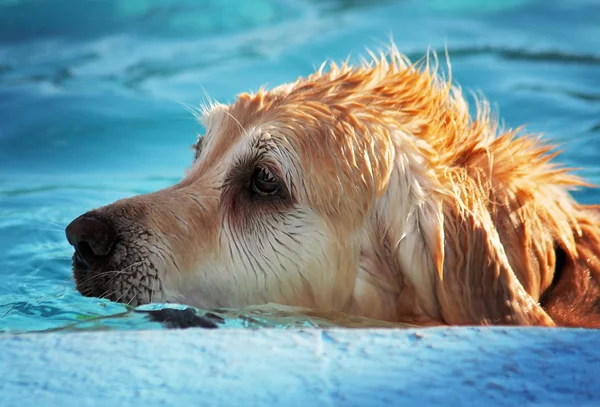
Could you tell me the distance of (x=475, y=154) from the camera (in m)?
3.68

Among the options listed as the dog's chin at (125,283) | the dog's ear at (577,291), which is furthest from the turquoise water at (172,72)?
the dog's ear at (577,291)

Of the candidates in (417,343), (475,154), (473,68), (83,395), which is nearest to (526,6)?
(473,68)

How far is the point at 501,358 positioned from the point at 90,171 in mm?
5168

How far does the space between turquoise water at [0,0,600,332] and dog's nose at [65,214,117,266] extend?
1444mm

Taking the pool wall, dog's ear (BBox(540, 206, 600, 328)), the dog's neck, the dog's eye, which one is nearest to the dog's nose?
the dog's eye

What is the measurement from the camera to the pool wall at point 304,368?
2.45m

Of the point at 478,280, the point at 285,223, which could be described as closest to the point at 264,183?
the point at 285,223

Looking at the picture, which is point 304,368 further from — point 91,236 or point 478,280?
point 91,236

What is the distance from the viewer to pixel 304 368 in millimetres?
2631

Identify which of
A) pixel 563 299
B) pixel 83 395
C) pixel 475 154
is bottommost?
pixel 83 395

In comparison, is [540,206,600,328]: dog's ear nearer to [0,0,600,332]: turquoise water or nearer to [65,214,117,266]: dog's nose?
[65,214,117,266]: dog's nose

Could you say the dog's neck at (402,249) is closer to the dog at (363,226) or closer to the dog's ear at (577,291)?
the dog at (363,226)

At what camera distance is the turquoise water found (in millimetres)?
6922

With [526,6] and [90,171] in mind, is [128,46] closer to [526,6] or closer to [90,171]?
[90,171]
